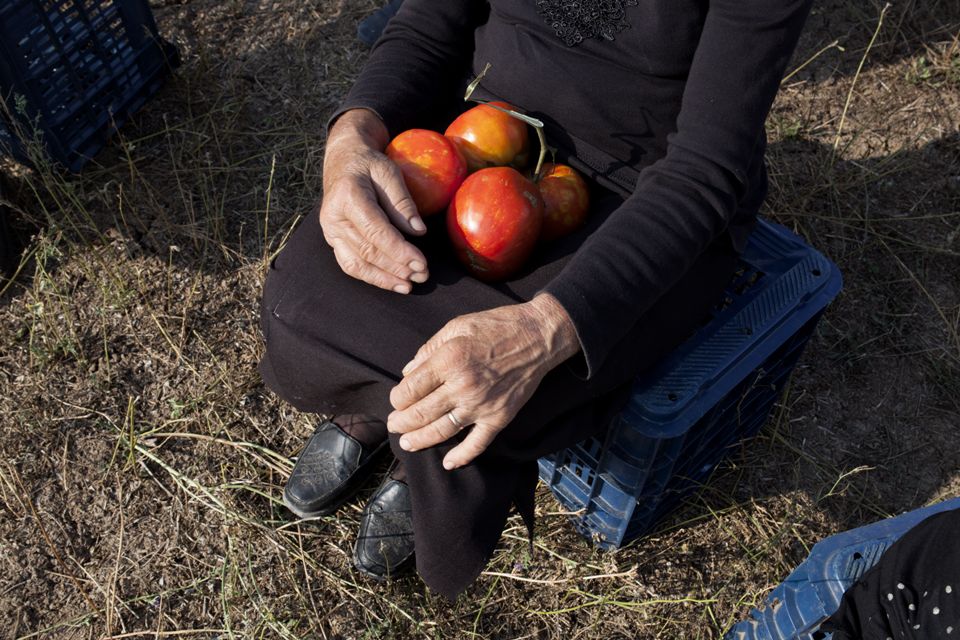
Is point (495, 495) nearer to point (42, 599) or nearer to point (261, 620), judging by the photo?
point (261, 620)

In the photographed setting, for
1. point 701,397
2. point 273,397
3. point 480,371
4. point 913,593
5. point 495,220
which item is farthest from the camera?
point 273,397

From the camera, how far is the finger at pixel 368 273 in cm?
156

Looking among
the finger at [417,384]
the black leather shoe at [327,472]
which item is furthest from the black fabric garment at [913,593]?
the black leather shoe at [327,472]

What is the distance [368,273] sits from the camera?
1566 millimetres

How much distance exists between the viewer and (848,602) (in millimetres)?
1333

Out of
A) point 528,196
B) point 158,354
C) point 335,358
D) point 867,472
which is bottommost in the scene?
point 867,472

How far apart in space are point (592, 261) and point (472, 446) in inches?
16.5

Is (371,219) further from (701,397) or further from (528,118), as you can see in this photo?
(701,397)

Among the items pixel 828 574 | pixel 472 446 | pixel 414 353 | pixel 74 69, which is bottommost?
pixel 828 574

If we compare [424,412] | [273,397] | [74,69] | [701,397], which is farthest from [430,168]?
[74,69]

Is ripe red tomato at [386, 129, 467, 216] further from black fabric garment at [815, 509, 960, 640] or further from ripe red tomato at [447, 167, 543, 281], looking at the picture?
black fabric garment at [815, 509, 960, 640]

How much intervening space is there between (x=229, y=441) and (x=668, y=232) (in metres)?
1.45

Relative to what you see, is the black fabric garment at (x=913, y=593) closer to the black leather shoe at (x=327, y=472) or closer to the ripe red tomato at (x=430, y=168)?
the ripe red tomato at (x=430, y=168)

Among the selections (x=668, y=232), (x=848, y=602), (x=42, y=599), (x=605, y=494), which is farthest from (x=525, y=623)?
(x=42, y=599)
